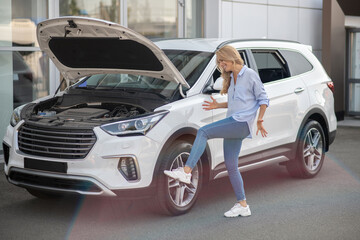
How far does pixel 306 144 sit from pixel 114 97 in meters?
2.84

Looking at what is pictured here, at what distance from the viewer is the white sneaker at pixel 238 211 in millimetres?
6910

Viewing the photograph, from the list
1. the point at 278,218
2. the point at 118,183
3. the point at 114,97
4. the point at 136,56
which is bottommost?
the point at 278,218

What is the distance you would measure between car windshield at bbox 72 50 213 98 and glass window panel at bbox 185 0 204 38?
264 inches

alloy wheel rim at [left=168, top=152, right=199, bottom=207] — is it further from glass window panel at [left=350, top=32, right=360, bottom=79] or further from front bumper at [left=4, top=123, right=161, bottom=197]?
glass window panel at [left=350, top=32, right=360, bottom=79]

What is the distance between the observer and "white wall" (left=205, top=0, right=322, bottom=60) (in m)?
14.8

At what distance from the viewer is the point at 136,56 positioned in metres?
7.02

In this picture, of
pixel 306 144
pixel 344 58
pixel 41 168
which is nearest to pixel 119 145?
pixel 41 168

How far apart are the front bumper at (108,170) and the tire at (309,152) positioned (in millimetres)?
2807

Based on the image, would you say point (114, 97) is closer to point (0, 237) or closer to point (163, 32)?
point (0, 237)

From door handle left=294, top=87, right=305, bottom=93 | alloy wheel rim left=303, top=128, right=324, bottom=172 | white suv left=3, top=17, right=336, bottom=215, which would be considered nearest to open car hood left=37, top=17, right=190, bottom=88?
white suv left=3, top=17, right=336, bottom=215

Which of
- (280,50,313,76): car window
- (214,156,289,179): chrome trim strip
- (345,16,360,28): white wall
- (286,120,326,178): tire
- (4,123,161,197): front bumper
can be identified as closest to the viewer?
(4,123,161,197): front bumper

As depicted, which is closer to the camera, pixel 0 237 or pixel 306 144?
pixel 0 237

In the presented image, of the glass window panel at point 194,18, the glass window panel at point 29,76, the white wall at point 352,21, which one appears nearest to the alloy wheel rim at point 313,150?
the glass window panel at point 29,76

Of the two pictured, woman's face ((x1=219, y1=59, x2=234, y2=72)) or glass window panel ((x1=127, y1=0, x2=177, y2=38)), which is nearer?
woman's face ((x1=219, y1=59, x2=234, y2=72))
